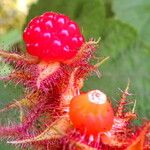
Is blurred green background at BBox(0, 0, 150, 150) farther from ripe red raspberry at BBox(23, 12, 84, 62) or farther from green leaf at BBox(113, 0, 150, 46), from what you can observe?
ripe red raspberry at BBox(23, 12, 84, 62)

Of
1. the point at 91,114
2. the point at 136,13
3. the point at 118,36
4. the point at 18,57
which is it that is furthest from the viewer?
the point at 136,13

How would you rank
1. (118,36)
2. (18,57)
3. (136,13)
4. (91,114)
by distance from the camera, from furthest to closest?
(136,13), (118,36), (18,57), (91,114)

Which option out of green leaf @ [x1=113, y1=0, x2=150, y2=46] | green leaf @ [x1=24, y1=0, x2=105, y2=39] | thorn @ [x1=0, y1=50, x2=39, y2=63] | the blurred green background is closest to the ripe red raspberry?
thorn @ [x1=0, y1=50, x2=39, y2=63]

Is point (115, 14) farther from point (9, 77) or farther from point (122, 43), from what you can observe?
point (9, 77)

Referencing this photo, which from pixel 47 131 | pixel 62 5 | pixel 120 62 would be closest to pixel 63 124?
pixel 47 131

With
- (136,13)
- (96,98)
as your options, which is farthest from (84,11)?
(96,98)

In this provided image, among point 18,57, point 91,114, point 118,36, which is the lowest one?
point 91,114

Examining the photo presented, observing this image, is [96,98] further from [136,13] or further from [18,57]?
[136,13]

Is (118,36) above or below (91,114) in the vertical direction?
above
